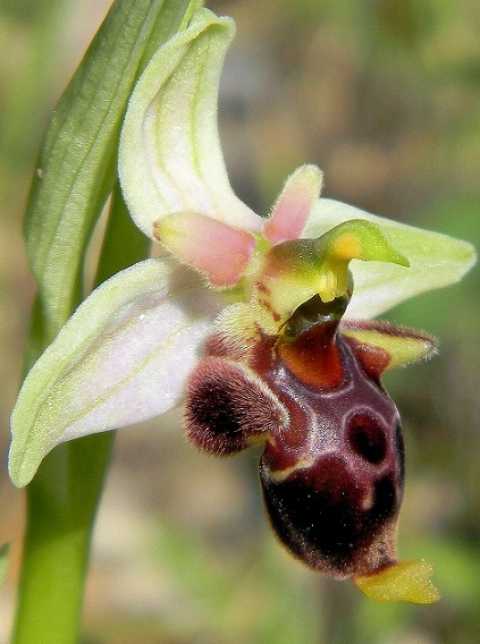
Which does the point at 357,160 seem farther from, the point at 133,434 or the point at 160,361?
the point at 160,361

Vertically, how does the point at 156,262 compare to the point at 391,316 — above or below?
above

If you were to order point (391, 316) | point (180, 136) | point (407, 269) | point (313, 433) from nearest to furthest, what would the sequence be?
point (313, 433) < point (180, 136) < point (407, 269) < point (391, 316)

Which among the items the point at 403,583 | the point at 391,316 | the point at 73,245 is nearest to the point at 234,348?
the point at 73,245

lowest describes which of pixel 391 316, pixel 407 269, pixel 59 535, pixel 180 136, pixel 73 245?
pixel 391 316

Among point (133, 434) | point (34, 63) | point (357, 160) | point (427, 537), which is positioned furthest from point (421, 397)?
point (357, 160)

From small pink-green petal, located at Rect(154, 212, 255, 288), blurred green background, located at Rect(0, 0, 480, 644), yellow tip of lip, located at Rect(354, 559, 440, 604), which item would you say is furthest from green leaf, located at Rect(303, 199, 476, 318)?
blurred green background, located at Rect(0, 0, 480, 644)

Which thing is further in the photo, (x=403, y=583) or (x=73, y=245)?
(x=73, y=245)

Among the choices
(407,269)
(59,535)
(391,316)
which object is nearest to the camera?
(59,535)

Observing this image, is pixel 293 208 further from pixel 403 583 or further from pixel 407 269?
pixel 403 583

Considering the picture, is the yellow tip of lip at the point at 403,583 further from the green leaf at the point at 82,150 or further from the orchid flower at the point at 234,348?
the green leaf at the point at 82,150
